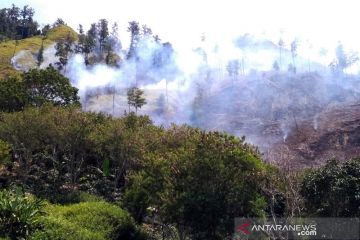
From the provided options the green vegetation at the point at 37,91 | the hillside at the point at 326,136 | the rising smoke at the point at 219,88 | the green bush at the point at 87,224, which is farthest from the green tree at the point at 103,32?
the green bush at the point at 87,224

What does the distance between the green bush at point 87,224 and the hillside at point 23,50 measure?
76.2 meters

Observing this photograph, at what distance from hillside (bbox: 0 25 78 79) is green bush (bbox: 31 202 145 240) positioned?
76.2 m

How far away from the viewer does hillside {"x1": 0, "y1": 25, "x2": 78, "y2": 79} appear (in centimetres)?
9881

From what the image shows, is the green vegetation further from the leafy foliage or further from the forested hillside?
the leafy foliage

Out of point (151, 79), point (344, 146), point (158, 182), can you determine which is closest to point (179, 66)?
point (151, 79)

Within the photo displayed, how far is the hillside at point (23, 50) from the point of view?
9881 cm

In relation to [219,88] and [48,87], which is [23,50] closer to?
[219,88]

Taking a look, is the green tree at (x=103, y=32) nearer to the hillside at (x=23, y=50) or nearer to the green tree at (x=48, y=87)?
→ the hillside at (x=23, y=50)

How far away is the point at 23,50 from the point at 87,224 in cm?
9379

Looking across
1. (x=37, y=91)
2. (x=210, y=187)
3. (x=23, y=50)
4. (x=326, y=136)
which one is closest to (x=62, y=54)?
(x=23, y=50)

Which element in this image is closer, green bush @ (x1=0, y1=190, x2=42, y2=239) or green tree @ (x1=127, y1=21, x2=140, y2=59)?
green bush @ (x1=0, y1=190, x2=42, y2=239)

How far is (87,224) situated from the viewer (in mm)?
20781

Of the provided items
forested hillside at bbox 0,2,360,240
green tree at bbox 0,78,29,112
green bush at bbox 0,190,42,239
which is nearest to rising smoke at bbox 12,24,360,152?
forested hillside at bbox 0,2,360,240

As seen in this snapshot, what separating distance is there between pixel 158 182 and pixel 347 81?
9497cm
